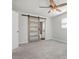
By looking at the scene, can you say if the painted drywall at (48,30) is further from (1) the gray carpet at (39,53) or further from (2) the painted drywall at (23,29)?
(1) the gray carpet at (39,53)

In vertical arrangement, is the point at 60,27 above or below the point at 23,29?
above

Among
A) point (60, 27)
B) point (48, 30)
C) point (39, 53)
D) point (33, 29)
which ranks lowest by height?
point (39, 53)

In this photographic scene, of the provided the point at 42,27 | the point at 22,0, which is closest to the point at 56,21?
the point at 42,27

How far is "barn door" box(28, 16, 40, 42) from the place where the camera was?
895 centimetres

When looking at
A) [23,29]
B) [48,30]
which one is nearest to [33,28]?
[23,29]

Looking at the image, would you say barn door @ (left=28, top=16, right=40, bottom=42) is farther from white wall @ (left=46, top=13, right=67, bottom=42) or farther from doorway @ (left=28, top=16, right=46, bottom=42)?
white wall @ (left=46, top=13, right=67, bottom=42)

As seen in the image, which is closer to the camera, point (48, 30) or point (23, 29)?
point (23, 29)

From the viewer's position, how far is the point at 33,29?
938cm

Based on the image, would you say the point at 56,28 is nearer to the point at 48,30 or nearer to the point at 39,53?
the point at 48,30

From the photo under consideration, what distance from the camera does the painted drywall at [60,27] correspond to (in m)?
9.51

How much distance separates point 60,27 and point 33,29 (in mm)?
2613
